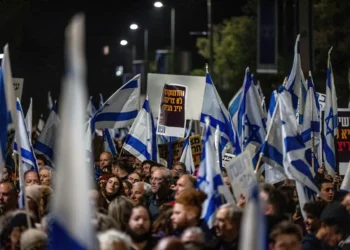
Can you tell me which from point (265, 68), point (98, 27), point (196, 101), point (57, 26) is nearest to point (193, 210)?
point (196, 101)

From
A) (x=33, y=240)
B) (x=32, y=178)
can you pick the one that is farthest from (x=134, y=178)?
(x=33, y=240)

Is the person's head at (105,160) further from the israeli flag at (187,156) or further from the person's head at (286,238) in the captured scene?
the person's head at (286,238)

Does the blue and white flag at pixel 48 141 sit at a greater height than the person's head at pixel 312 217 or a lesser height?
greater

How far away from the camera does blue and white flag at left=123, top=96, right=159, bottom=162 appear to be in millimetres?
16875

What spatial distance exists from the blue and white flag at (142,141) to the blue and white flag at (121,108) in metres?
0.49

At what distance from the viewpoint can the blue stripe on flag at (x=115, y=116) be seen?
17297 millimetres

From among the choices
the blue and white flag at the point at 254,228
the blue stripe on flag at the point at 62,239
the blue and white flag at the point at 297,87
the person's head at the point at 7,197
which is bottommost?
the person's head at the point at 7,197

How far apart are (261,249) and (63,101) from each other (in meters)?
1.39

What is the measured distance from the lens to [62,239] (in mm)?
6047

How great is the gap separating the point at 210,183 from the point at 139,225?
1342mm

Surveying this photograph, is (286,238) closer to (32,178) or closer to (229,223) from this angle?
(229,223)

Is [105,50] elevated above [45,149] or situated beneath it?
elevated above

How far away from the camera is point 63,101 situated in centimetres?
621

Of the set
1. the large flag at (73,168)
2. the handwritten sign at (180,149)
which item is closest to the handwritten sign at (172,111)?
the handwritten sign at (180,149)
